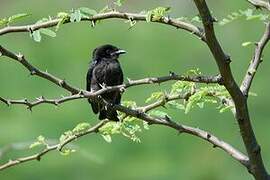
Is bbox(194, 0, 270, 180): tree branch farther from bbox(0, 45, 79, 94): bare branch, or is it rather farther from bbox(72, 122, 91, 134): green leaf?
bbox(72, 122, 91, 134): green leaf

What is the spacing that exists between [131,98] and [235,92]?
7.97 metres

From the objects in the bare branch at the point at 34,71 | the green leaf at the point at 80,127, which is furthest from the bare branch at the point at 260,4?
the green leaf at the point at 80,127

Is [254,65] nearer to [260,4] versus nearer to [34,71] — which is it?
[260,4]

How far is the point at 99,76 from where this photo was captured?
5.72 metres

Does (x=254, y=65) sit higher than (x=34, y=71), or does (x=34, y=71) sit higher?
(x=34, y=71)

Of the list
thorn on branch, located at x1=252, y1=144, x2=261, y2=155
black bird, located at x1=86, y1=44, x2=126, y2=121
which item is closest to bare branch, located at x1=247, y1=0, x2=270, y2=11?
thorn on branch, located at x1=252, y1=144, x2=261, y2=155

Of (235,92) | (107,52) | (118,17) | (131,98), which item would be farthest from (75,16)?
(131,98)

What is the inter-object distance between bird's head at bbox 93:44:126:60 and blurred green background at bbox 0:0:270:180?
2.72 metres

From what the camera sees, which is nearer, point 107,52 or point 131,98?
point 107,52

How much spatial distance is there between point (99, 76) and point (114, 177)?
4.44 metres

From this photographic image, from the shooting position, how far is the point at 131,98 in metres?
11.4

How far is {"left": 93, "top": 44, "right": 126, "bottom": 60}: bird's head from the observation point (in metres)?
5.94

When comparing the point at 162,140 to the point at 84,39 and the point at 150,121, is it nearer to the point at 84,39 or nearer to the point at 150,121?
the point at 84,39

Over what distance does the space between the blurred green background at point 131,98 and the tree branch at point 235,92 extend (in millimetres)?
5096
